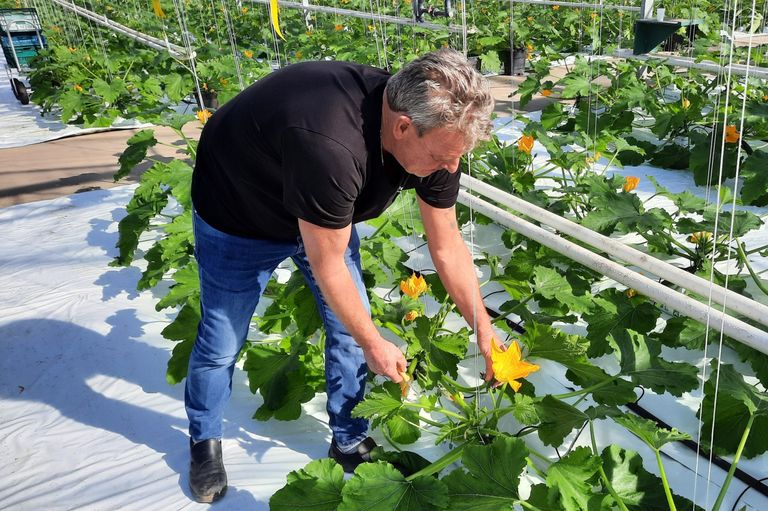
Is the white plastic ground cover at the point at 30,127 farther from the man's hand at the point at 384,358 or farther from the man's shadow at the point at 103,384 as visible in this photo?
the man's hand at the point at 384,358

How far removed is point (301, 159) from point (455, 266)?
552 millimetres

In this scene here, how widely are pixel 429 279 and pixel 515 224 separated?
0.32 metres

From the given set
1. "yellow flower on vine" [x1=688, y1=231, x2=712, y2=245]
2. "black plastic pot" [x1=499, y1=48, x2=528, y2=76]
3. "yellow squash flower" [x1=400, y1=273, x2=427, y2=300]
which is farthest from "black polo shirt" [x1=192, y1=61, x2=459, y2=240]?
"black plastic pot" [x1=499, y1=48, x2=528, y2=76]

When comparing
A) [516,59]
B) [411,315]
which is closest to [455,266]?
[411,315]

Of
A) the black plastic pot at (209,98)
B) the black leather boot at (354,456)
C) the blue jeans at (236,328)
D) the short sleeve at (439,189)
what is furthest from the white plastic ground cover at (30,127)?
the short sleeve at (439,189)

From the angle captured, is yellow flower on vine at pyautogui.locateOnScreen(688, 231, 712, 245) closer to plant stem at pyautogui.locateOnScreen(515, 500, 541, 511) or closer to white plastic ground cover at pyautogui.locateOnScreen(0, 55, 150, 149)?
plant stem at pyautogui.locateOnScreen(515, 500, 541, 511)

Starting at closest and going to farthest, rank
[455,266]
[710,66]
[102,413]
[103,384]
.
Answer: [455,266] < [102,413] < [103,384] < [710,66]

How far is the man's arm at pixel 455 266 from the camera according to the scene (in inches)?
62.1

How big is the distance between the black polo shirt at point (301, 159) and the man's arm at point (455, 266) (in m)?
0.04

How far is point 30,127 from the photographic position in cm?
567

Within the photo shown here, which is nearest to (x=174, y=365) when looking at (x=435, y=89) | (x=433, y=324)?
(x=433, y=324)

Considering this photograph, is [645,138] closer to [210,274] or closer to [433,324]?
[433,324]

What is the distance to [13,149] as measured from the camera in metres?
5.05

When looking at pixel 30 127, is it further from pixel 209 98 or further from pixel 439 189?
pixel 439 189
